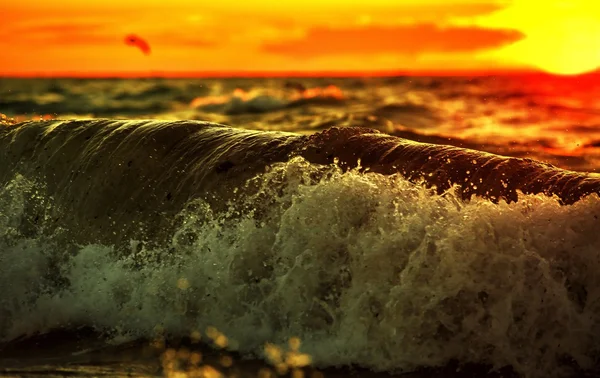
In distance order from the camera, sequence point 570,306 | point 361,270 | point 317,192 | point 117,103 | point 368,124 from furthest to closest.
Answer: point 117,103
point 368,124
point 317,192
point 361,270
point 570,306

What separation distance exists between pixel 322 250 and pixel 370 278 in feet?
1.24

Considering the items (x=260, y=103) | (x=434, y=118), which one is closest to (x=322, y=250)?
(x=434, y=118)

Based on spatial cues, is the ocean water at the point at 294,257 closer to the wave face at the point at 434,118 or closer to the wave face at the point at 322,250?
the wave face at the point at 322,250

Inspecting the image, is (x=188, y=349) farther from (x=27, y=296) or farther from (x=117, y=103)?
(x=117, y=103)

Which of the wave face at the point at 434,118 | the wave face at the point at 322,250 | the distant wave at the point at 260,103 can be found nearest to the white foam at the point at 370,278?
the wave face at the point at 322,250

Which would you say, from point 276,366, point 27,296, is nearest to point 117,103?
point 27,296

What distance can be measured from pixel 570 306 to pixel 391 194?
51.4 inches

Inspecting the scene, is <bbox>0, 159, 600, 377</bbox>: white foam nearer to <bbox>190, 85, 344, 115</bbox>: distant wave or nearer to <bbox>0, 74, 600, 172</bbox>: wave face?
<bbox>0, 74, 600, 172</bbox>: wave face

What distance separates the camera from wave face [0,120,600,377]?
4.90m

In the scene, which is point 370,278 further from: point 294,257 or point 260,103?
point 260,103

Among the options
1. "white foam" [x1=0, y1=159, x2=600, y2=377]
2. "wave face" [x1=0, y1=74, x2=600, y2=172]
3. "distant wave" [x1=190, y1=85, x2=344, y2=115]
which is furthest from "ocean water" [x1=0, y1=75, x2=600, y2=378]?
"distant wave" [x1=190, y1=85, x2=344, y2=115]

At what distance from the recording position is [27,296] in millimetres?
6344

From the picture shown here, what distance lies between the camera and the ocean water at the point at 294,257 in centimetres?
489

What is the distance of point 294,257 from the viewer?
537 cm
